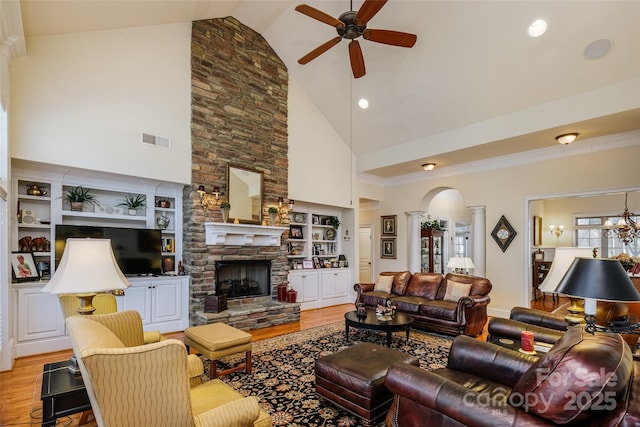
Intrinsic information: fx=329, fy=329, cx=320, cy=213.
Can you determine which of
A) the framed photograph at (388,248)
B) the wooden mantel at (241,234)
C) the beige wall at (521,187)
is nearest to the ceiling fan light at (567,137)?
the beige wall at (521,187)

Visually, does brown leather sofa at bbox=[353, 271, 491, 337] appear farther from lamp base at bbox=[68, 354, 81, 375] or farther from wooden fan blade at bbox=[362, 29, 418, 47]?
lamp base at bbox=[68, 354, 81, 375]

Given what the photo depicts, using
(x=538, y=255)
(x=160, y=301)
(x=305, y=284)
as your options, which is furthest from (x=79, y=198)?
(x=538, y=255)

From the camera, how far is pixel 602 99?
177 inches

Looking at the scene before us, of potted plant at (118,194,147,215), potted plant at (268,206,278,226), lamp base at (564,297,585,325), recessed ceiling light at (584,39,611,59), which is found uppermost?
recessed ceiling light at (584,39,611,59)

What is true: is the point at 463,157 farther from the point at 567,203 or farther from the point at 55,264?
the point at 55,264

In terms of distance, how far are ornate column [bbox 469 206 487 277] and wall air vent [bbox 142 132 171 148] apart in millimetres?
5967

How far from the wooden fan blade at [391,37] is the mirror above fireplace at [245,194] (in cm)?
314

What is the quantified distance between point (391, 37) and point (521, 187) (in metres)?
4.17

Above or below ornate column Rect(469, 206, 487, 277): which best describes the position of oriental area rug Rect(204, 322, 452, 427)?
below

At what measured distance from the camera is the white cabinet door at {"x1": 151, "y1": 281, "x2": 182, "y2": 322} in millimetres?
5035

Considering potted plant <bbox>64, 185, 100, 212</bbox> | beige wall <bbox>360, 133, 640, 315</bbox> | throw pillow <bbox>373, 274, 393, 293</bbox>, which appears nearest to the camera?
potted plant <bbox>64, 185, 100, 212</bbox>

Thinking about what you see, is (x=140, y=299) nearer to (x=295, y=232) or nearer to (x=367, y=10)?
(x=295, y=232)

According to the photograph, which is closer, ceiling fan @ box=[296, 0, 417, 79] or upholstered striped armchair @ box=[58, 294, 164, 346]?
upholstered striped armchair @ box=[58, 294, 164, 346]

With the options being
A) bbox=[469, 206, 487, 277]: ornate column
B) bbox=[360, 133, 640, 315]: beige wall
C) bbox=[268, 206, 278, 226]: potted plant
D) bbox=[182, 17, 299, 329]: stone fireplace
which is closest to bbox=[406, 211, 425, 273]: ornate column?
bbox=[360, 133, 640, 315]: beige wall
